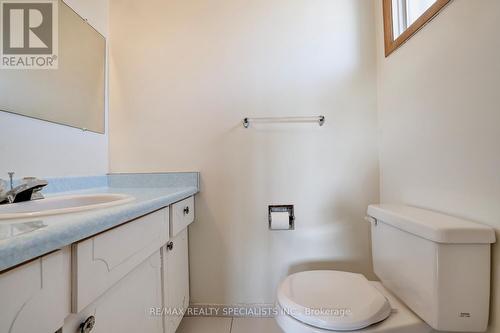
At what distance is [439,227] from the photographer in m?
0.68

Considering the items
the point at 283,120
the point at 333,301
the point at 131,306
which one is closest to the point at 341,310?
the point at 333,301

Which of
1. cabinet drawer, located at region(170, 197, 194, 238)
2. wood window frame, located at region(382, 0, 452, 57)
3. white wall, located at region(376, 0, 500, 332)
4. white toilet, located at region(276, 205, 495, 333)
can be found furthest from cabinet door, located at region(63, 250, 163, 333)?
wood window frame, located at region(382, 0, 452, 57)

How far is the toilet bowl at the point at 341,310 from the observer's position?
71 centimetres

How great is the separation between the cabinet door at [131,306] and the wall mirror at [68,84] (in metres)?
0.83

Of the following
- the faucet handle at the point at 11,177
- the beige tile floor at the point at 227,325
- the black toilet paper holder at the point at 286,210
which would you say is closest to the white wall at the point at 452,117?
the black toilet paper holder at the point at 286,210

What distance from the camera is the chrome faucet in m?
0.72

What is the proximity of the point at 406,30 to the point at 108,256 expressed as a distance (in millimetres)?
1574

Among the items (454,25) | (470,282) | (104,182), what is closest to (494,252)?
(470,282)

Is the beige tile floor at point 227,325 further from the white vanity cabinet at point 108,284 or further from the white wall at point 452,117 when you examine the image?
the white wall at point 452,117

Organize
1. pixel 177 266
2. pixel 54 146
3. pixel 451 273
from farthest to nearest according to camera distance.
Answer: pixel 177 266 < pixel 54 146 < pixel 451 273

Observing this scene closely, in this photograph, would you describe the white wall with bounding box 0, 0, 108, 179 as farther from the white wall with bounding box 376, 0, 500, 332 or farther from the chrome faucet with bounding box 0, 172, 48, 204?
the white wall with bounding box 376, 0, 500, 332

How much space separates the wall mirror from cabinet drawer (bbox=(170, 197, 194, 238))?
715 millimetres

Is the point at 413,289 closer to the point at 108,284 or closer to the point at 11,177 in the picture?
the point at 108,284

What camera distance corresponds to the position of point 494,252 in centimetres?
66
